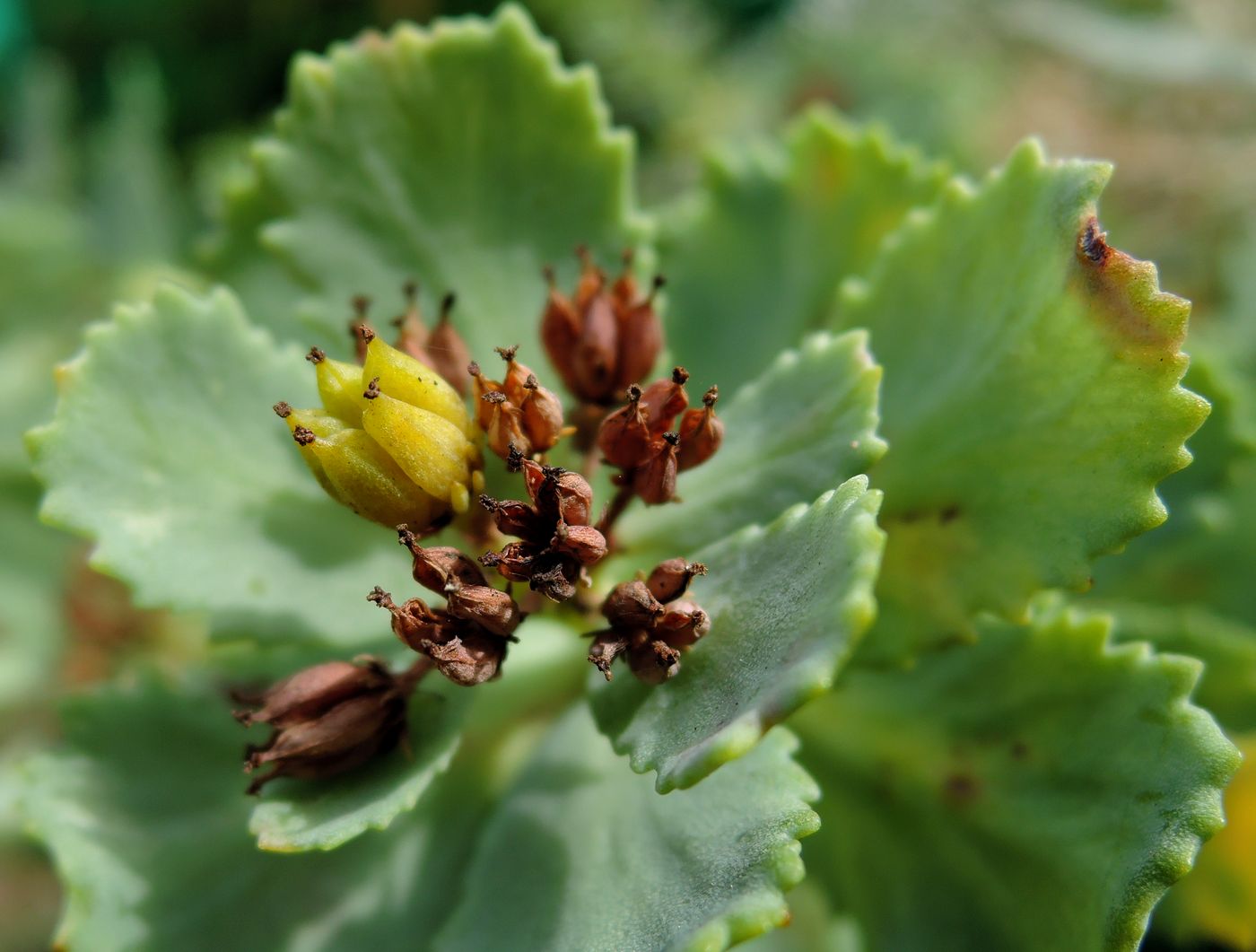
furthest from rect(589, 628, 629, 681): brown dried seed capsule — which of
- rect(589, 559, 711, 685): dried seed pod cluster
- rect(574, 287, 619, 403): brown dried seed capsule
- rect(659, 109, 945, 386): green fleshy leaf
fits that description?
rect(659, 109, 945, 386): green fleshy leaf

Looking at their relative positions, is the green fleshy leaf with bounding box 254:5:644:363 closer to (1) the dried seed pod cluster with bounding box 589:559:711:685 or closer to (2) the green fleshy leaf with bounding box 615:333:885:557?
(2) the green fleshy leaf with bounding box 615:333:885:557

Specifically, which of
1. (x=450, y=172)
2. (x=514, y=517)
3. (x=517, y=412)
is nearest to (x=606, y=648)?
(x=514, y=517)

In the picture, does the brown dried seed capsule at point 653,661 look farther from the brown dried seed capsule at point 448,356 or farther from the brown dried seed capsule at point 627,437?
the brown dried seed capsule at point 448,356

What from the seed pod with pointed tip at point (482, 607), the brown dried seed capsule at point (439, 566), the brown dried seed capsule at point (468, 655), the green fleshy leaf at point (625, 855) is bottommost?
the green fleshy leaf at point (625, 855)

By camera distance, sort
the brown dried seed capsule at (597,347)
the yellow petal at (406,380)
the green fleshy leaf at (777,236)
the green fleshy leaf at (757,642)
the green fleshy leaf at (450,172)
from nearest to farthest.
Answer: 1. the green fleshy leaf at (757,642)
2. the yellow petal at (406,380)
3. the brown dried seed capsule at (597,347)
4. the green fleshy leaf at (450,172)
5. the green fleshy leaf at (777,236)

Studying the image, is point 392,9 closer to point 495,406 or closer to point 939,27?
point 939,27

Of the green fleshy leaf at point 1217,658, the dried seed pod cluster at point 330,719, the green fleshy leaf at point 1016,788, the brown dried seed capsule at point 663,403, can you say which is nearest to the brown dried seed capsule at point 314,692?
the dried seed pod cluster at point 330,719

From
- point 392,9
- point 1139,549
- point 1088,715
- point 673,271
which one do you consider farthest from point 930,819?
point 392,9
